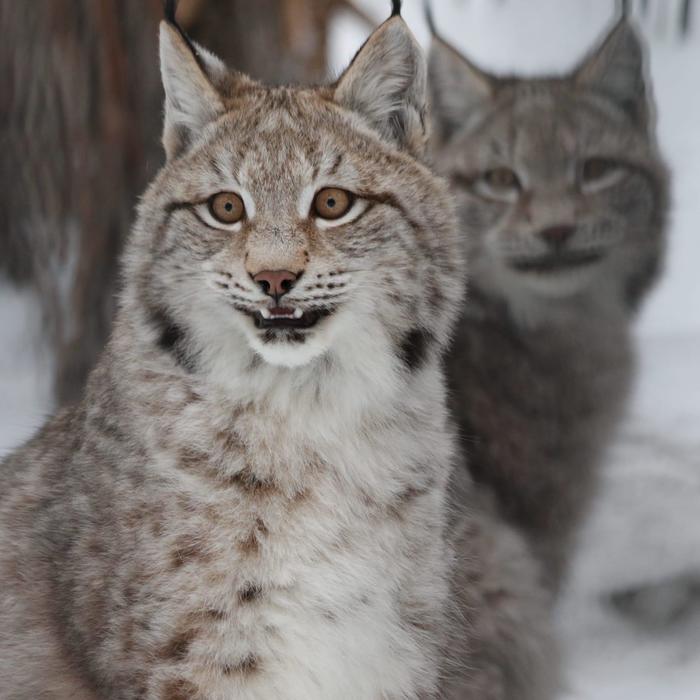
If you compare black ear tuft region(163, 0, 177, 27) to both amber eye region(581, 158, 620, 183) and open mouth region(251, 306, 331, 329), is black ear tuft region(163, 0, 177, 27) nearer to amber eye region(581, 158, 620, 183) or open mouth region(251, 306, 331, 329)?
open mouth region(251, 306, 331, 329)

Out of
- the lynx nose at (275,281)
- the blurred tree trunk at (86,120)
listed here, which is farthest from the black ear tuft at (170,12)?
the blurred tree trunk at (86,120)

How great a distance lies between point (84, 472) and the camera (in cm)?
204

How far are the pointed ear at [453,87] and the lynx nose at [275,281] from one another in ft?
3.45

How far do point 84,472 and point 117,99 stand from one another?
1819mm

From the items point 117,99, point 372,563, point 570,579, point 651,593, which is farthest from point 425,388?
point 117,99

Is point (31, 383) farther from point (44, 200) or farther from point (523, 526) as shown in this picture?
point (523, 526)

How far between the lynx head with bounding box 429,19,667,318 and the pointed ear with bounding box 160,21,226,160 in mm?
796

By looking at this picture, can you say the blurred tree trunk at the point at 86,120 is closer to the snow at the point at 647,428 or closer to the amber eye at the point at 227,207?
the snow at the point at 647,428

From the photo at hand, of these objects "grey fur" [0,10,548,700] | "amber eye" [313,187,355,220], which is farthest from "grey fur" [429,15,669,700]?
"amber eye" [313,187,355,220]

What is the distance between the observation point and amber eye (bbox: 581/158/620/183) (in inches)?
104

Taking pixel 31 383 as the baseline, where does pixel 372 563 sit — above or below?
above

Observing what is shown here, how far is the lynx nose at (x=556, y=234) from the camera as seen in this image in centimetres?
259

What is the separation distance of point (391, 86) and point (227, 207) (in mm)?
361

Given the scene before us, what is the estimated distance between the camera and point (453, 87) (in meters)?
2.69
